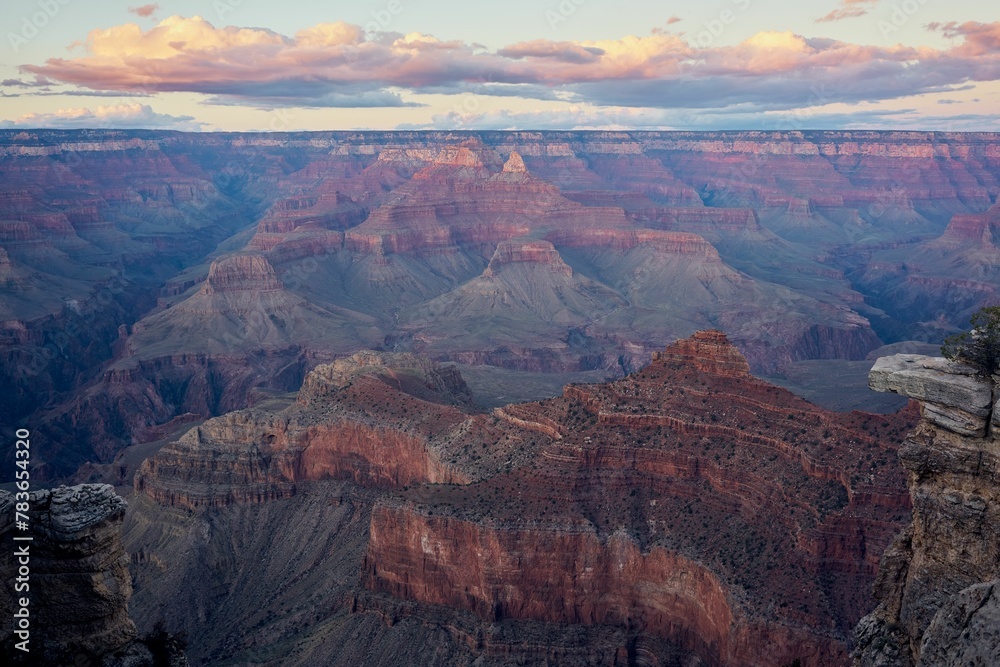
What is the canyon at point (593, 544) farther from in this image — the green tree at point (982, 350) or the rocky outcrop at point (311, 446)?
the green tree at point (982, 350)

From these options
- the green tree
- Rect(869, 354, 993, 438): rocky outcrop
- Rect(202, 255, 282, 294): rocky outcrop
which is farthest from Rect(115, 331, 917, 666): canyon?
Rect(202, 255, 282, 294): rocky outcrop

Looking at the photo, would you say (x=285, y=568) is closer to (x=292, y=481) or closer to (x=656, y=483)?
(x=292, y=481)

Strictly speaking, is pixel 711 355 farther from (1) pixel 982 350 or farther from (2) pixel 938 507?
(2) pixel 938 507

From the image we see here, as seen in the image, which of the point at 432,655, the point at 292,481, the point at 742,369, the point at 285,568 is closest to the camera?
the point at 432,655

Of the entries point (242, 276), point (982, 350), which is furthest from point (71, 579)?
point (242, 276)

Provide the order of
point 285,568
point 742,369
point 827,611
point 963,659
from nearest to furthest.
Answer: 1. point 963,659
2. point 827,611
3. point 742,369
4. point 285,568

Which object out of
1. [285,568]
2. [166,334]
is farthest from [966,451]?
[166,334]
